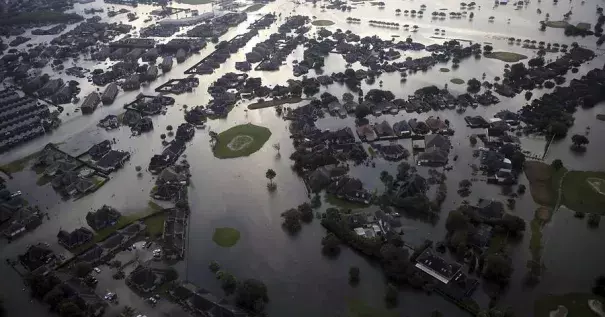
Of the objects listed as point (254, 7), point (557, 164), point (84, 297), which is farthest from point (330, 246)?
point (254, 7)

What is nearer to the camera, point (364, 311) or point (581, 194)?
point (364, 311)

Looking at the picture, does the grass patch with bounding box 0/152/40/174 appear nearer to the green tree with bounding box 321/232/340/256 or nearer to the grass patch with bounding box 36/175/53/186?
the grass patch with bounding box 36/175/53/186

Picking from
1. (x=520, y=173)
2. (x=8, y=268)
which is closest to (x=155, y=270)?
(x=8, y=268)

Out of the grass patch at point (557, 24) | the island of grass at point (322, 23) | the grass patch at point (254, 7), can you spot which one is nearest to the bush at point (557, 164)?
the grass patch at point (557, 24)

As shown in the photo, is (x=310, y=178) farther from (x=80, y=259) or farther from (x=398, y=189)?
(x=80, y=259)

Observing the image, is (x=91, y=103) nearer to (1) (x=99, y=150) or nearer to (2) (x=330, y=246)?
(1) (x=99, y=150)

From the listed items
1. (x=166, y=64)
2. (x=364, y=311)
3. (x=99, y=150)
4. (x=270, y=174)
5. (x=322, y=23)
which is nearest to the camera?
(x=364, y=311)

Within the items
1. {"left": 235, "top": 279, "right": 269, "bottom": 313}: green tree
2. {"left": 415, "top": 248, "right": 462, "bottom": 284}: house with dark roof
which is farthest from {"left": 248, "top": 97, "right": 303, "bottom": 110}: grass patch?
{"left": 415, "top": 248, "right": 462, "bottom": 284}: house with dark roof
